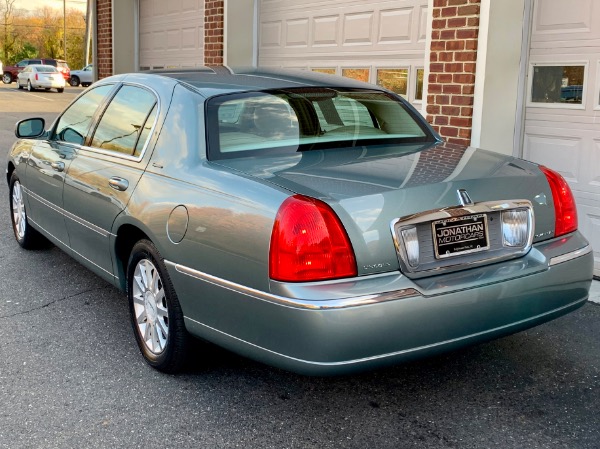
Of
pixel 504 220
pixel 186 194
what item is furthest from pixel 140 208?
pixel 504 220

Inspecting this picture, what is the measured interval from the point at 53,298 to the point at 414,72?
4363 millimetres

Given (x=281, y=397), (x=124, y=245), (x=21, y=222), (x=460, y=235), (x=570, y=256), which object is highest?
(x=460, y=235)

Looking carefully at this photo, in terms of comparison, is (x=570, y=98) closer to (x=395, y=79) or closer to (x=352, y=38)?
(x=395, y=79)

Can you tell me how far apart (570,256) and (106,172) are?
2.53 metres

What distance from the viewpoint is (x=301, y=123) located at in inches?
153

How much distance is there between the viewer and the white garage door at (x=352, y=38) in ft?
25.1

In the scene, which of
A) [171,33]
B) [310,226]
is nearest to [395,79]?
[310,226]

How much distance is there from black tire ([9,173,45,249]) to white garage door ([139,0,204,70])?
5393 mm

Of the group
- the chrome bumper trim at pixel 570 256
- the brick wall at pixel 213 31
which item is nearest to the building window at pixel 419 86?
the brick wall at pixel 213 31

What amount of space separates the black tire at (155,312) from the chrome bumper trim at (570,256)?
1766mm

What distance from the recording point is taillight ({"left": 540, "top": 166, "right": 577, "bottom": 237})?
359 cm

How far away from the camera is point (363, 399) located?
141 inches

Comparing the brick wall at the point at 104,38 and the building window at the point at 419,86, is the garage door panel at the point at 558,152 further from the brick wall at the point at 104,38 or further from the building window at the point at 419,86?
the brick wall at the point at 104,38

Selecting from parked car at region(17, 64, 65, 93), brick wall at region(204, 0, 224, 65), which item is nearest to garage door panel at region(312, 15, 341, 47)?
brick wall at region(204, 0, 224, 65)
